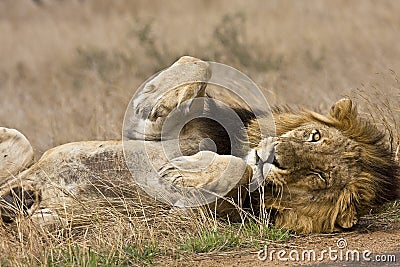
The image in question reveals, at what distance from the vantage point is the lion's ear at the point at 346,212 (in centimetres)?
454

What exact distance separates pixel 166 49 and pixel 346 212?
9.08 m

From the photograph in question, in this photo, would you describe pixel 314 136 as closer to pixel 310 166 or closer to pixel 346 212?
pixel 310 166

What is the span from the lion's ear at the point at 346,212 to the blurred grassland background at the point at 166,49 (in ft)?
12.1

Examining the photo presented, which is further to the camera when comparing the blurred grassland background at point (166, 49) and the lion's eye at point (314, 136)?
the blurred grassland background at point (166, 49)

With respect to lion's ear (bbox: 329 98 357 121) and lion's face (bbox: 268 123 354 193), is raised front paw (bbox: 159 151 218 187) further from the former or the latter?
lion's ear (bbox: 329 98 357 121)

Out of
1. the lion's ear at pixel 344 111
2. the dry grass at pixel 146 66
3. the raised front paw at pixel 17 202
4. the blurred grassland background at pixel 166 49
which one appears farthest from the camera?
the blurred grassland background at pixel 166 49

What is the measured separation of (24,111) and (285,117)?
6618 millimetres

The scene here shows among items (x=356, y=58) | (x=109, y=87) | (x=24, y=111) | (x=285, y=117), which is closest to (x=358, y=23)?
(x=356, y=58)

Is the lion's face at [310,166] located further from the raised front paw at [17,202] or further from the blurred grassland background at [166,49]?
the blurred grassland background at [166,49]

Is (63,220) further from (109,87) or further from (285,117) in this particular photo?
(109,87)

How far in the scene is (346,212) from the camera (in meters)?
4.59

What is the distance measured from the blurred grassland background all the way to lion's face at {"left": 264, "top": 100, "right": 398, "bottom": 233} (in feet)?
11.7

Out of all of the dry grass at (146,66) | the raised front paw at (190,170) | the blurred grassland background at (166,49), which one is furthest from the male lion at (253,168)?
the blurred grassland background at (166,49)

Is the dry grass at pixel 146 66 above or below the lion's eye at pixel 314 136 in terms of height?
Answer: below
